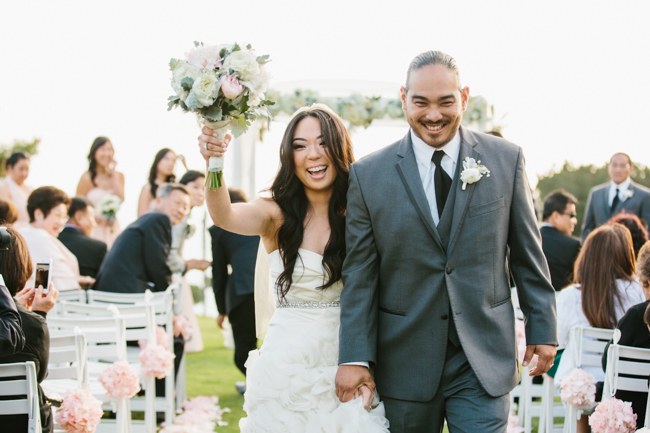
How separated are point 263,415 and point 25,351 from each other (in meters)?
1.43

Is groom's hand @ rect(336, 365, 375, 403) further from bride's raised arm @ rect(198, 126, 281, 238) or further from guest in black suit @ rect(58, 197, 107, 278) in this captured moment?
guest in black suit @ rect(58, 197, 107, 278)

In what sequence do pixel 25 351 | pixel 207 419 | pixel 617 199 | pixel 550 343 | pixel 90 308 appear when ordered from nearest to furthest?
pixel 550 343 < pixel 25 351 < pixel 90 308 < pixel 207 419 < pixel 617 199

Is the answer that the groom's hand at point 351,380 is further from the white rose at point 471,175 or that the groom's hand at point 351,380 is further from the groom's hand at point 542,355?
the white rose at point 471,175

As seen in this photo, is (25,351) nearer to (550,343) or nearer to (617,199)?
(550,343)

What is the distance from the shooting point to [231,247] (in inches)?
328

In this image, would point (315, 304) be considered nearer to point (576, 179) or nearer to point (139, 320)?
point (139, 320)

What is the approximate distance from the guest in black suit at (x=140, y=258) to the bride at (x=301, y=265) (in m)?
4.18

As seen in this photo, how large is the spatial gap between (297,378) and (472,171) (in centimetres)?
111

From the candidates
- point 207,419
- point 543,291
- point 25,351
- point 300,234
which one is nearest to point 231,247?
point 207,419

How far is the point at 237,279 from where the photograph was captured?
26.9 feet

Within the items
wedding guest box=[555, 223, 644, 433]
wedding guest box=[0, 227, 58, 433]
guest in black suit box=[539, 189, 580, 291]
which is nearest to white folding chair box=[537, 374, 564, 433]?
wedding guest box=[555, 223, 644, 433]

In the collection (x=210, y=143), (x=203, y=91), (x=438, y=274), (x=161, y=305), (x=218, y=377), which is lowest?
(x=218, y=377)

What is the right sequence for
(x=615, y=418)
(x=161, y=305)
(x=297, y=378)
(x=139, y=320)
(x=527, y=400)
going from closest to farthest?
(x=297, y=378) → (x=615, y=418) → (x=139, y=320) → (x=527, y=400) → (x=161, y=305)

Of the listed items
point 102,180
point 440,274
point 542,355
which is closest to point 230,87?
point 440,274
